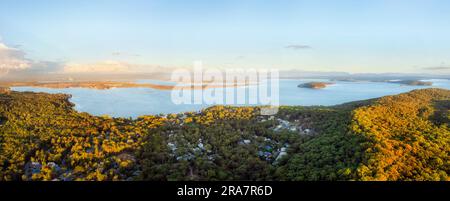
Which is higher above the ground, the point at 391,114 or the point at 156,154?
the point at 391,114

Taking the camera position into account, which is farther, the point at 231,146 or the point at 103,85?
the point at 103,85

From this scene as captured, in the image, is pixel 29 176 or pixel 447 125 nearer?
pixel 29 176

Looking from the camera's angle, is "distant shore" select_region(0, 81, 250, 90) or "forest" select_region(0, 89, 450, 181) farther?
"distant shore" select_region(0, 81, 250, 90)

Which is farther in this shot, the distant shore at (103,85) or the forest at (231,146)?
the distant shore at (103,85)

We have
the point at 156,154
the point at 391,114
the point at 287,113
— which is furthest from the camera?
the point at 287,113
